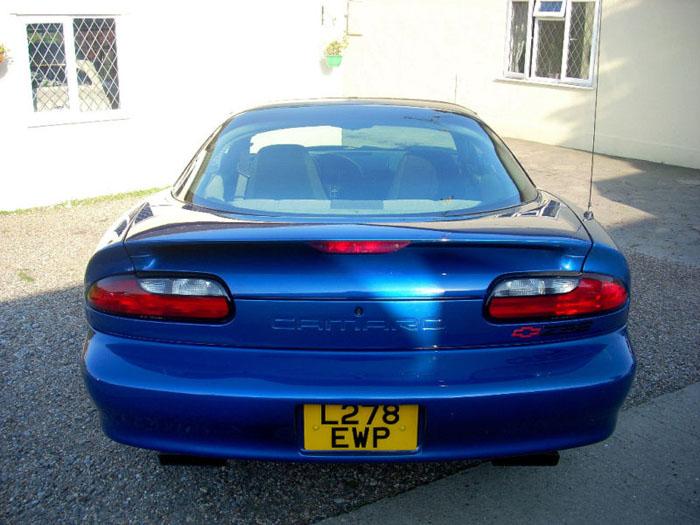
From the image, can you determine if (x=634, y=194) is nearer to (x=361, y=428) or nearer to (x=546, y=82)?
(x=546, y=82)

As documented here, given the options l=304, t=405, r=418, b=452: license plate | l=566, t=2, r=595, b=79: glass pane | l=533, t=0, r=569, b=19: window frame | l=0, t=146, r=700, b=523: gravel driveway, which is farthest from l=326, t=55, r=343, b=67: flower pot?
l=304, t=405, r=418, b=452: license plate

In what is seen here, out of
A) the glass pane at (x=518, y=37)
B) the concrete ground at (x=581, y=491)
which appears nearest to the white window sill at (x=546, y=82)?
the glass pane at (x=518, y=37)

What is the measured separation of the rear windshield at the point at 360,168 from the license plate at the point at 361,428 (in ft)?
2.50

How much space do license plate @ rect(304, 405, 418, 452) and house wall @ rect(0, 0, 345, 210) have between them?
6326 mm

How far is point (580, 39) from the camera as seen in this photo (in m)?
12.1

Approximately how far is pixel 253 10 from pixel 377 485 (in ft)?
27.0

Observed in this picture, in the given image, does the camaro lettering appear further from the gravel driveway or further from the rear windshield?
the gravel driveway

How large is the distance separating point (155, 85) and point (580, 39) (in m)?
6.48

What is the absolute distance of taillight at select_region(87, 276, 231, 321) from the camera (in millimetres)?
2455

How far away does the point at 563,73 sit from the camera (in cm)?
1240

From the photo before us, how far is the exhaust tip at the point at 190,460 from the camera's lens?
2.68 metres

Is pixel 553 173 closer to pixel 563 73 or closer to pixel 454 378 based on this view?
pixel 563 73

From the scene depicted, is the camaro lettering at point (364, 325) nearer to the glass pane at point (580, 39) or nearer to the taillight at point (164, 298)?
Answer: the taillight at point (164, 298)

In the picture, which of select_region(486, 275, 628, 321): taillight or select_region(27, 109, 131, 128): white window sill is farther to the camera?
select_region(27, 109, 131, 128): white window sill
